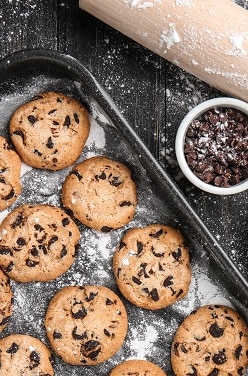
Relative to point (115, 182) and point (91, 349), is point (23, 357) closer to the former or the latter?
point (91, 349)

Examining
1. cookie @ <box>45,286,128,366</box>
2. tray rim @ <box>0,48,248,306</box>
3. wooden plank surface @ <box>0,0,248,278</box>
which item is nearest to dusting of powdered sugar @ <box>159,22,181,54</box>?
wooden plank surface @ <box>0,0,248,278</box>

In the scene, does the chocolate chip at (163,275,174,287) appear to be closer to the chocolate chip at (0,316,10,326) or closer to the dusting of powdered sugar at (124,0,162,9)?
the chocolate chip at (0,316,10,326)

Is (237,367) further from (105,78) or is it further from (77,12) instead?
(77,12)

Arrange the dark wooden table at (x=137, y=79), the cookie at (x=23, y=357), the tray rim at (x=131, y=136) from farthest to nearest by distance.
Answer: the dark wooden table at (x=137, y=79), the cookie at (x=23, y=357), the tray rim at (x=131, y=136)

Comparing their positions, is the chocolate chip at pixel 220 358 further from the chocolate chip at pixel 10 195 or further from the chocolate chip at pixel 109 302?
the chocolate chip at pixel 10 195

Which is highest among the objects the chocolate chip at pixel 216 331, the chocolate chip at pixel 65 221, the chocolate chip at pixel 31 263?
the chocolate chip at pixel 65 221

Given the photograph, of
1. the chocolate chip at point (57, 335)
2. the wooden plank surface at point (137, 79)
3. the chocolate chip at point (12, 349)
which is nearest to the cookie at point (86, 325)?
the chocolate chip at point (57, 335)

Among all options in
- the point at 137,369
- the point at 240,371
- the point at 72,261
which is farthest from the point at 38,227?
the point at 240,371
